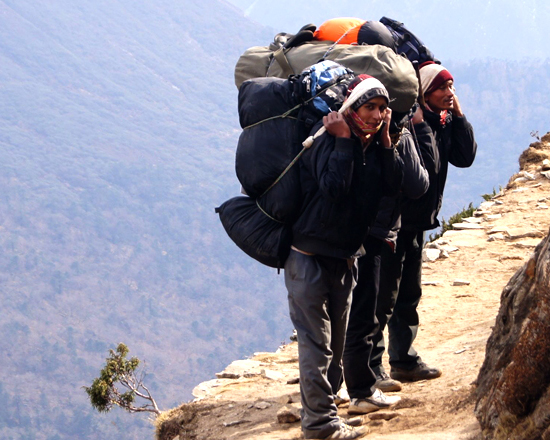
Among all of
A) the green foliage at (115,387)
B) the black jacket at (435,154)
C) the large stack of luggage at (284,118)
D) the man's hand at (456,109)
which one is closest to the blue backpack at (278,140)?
the large stack of luggage at (284,118)

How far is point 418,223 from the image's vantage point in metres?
5.53

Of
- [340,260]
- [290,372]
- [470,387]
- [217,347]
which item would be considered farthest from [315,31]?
[217,347]

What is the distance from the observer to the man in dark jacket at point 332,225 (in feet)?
14.2

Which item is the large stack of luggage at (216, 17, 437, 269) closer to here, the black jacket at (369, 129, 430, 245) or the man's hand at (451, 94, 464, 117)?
the black jacket at (369, 129, 430, 245)

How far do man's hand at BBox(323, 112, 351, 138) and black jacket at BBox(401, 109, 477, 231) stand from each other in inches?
45.9

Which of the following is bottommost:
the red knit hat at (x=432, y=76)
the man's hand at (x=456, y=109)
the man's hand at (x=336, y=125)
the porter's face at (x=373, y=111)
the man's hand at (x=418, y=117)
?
the man's hand at (x=336, y=125)

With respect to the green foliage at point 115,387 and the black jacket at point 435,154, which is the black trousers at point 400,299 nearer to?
the black jacket at point 435,154

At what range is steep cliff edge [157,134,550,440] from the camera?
4.93 metres

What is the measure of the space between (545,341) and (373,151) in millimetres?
1408

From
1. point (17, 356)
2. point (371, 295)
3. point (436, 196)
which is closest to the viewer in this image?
point (371, 295)

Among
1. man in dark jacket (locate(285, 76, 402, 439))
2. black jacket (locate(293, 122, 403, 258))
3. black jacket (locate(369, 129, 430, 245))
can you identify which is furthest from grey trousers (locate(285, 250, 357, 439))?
black jacket (locate(369, 129, 430, 245))

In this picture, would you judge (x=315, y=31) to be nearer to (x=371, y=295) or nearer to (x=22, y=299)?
(x=371, y=295)

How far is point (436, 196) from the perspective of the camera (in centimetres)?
559

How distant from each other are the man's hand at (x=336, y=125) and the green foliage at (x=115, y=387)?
6.50 metres
